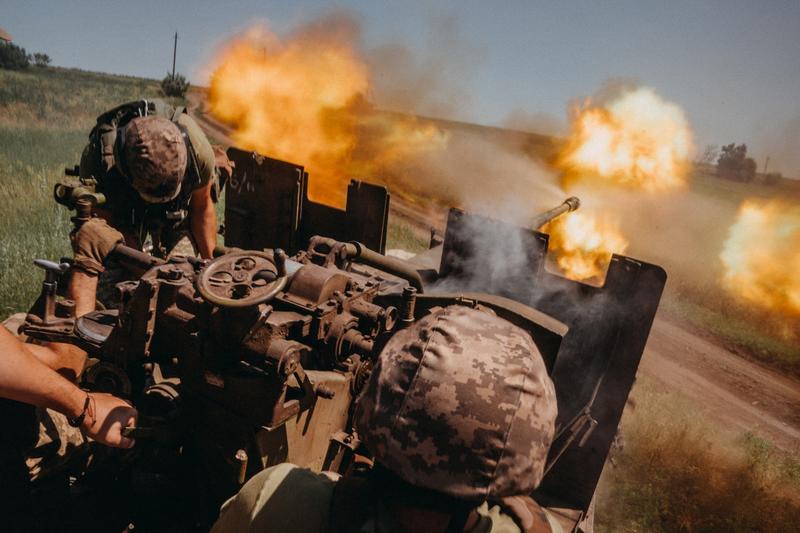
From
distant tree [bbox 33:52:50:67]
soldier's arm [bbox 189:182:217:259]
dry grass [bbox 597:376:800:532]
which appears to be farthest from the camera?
distant tree [bbox 33:52:50:67]

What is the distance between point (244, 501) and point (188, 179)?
4.34 m

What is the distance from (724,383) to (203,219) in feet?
36.8

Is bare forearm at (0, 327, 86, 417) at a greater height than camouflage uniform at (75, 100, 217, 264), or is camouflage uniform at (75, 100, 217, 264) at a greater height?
camouflage uniform at (75, 100, 217, 264)

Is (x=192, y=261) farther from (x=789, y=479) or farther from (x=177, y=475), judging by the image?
(x=789, y=479)

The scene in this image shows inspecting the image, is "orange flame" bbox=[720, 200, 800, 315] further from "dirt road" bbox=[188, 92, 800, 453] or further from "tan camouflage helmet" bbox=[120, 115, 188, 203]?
"tan camouflage helmet" bbox=[120, 115, 188, 203]

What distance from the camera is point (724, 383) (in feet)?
35.8

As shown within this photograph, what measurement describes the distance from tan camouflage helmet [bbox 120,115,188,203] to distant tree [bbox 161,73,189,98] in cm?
4056

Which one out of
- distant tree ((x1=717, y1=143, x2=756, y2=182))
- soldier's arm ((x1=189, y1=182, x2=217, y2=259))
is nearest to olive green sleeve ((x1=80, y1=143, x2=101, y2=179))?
soldier's arm ((x1=189, y1=182, x2=217, y2=259))

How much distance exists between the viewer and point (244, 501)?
1.64 m

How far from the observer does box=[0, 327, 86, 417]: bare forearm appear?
2277mm

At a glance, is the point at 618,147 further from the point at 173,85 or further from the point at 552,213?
the point at 173,85

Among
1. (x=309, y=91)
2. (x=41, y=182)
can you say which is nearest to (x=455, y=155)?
(x=309, y=91)

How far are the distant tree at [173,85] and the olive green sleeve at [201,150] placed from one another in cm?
3953

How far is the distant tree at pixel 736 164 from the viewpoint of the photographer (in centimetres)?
4347
